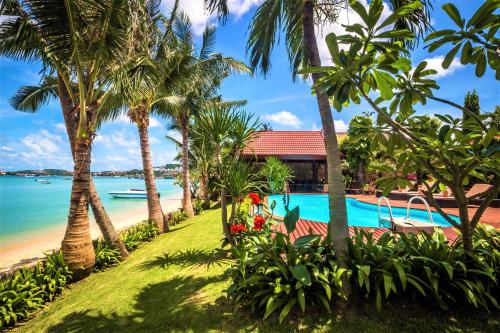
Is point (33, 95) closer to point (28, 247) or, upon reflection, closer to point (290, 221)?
point (28, 247)

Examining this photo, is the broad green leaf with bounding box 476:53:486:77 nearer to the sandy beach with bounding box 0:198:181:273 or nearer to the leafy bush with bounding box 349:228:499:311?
the leafy bush with bounding box 349:228:499:311

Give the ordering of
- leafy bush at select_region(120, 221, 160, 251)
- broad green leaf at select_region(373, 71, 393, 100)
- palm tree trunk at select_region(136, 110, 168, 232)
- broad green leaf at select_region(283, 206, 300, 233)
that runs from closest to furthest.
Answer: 1. broad green leaf at select_region(373, 71, 393, 100)
2. broad green leaf at select_region(283, 206, 300, 233)
3. leafy bush at select_region(120, 221, 160, 251)
4. palm tree trunk at select_region(136, 110, 168, 232)

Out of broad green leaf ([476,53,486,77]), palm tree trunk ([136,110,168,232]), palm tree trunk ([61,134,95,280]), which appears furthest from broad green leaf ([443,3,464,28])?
palm tree trunk ([136,110,168,232])

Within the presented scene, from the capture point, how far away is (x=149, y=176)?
9.25 m

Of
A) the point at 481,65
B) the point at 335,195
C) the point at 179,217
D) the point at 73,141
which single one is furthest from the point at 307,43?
the point at 179,217

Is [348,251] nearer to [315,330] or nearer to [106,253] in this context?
[315,330]

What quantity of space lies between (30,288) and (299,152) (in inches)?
718

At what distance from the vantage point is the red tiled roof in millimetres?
19875

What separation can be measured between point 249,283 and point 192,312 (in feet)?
3.31

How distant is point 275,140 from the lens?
22.3m

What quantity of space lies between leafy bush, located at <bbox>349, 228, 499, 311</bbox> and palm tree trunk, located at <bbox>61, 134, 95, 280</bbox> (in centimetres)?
571

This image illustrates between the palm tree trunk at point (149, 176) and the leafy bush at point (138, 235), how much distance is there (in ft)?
1.08

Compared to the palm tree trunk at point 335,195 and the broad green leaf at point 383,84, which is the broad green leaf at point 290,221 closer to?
the palm tree trunk at point 335,195

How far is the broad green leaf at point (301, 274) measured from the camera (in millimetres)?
2648
